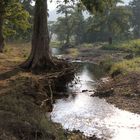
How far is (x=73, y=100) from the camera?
2753 centimetres

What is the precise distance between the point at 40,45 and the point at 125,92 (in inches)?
343

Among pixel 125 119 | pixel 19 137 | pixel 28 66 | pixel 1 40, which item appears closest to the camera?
pixel 19 137

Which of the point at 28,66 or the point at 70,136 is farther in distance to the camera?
the point at 28,66

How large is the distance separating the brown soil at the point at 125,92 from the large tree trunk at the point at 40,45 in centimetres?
523

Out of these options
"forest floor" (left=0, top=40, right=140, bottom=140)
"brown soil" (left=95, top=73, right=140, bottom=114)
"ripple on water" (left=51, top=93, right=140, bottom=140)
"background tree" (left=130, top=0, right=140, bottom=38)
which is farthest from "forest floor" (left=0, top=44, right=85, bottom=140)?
"background tree" (left=130, top=0, right=140, bottom=38)

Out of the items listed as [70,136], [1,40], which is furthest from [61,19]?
[70,136]

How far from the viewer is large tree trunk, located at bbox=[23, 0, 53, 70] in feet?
106

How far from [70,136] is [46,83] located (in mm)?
11644

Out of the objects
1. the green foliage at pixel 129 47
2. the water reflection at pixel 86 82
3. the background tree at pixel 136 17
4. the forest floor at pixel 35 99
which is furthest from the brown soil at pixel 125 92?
the background tree at pixel 136 17

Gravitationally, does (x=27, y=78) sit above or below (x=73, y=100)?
above

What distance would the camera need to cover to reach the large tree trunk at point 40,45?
32.2 meters

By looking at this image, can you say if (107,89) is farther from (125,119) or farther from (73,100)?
(125,119)

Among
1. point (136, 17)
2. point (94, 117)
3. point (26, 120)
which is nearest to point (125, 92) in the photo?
point (94, 117)

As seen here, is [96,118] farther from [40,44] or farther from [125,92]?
[40,44]
